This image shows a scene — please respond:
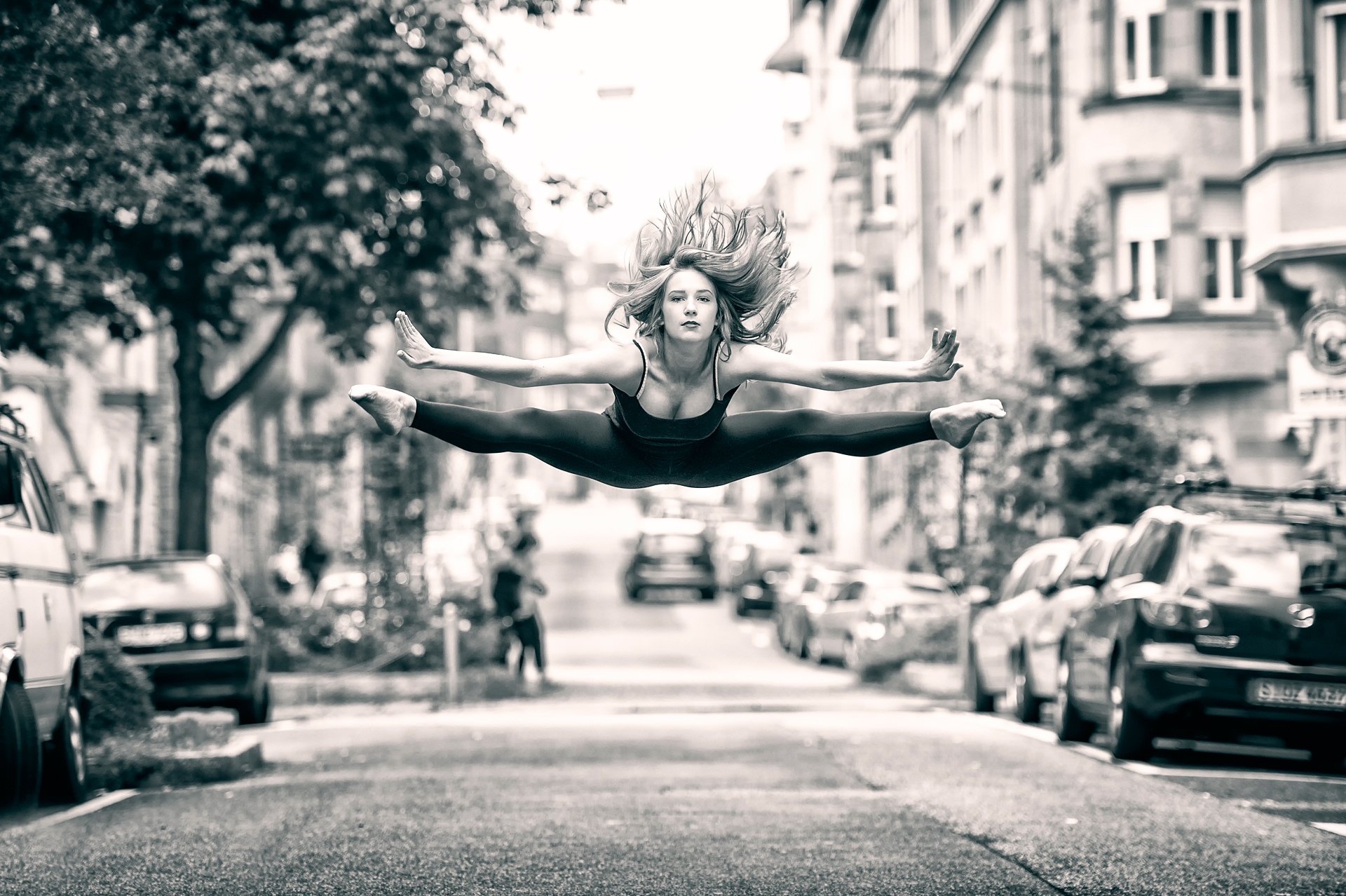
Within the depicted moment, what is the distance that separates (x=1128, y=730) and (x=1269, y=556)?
1517 mm

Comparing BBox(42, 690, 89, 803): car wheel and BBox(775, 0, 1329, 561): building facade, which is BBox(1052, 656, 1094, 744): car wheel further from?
BBox(42, 690, 89, 803): car wheel

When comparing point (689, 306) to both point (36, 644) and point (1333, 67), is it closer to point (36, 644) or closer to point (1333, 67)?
point (36, 644)

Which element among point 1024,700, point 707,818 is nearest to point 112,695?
point 707,818

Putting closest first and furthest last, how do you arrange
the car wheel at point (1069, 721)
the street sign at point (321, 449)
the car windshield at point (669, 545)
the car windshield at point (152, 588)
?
1. the car wheel at point (1069, 721)
2. the car windshield at point (152, 588)
3. the street sign at point (321, 449)
4. the car windshield at point (669, 545)

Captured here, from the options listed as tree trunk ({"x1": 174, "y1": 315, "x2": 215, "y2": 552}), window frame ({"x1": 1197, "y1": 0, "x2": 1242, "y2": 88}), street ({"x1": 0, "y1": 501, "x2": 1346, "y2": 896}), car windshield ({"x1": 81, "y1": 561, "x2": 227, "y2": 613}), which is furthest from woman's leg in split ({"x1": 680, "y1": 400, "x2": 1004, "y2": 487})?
window frame ({"x1": 1197, "y1": 0, "x2": 1242, "y2": 88})

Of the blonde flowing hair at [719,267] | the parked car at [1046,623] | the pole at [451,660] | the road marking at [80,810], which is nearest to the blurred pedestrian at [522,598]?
the pole at [451,660]

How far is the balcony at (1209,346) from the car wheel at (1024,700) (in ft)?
39.4

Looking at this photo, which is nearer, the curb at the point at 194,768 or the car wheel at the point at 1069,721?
the curb at the point at 194,768

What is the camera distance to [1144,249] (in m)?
32.8

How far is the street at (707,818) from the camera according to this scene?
8.96 m

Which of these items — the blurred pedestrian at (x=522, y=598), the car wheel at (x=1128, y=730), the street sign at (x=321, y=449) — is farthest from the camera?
the street sign at (x=321, y=449)

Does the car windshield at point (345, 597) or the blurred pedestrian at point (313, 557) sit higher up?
the blurred pedestrian at point (313, 557)

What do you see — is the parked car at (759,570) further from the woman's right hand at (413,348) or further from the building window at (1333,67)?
the woman's right hand at (413,348)

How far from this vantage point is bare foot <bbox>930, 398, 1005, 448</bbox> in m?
7.60
